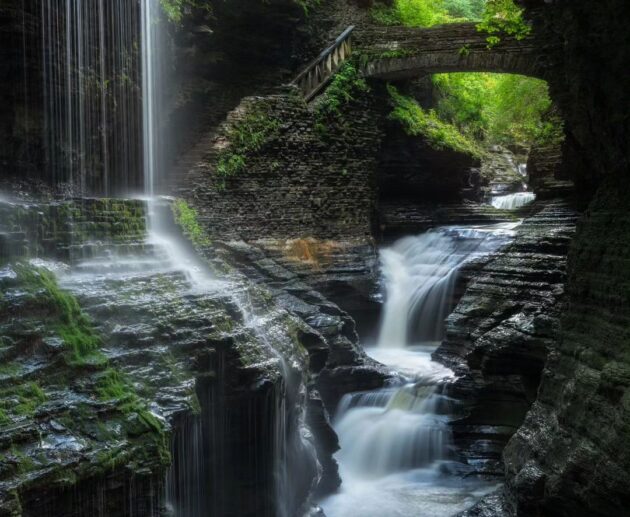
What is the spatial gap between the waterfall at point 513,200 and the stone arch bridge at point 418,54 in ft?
18.1

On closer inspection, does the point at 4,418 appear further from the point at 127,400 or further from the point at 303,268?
the point at 303,268

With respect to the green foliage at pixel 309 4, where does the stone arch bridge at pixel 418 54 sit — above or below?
below

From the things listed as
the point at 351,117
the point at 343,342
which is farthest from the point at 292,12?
the point at 343,342

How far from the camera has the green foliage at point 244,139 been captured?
1300 cm

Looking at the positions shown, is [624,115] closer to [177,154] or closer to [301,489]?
[301,489]

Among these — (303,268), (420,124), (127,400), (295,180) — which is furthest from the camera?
(420,124)

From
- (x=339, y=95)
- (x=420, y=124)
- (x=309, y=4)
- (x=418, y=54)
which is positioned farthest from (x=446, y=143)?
(x=309, y=4)

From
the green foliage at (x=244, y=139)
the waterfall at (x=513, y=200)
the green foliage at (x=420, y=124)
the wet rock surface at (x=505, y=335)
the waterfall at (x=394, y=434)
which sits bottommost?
the waterfall at (x=394, y=434)

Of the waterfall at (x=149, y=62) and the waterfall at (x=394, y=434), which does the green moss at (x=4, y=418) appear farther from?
the waterfall at (x=149, y=62)

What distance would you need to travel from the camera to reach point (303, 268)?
1330cm

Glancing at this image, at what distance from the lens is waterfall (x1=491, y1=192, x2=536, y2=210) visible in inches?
731

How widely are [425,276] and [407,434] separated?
5689 millimetres

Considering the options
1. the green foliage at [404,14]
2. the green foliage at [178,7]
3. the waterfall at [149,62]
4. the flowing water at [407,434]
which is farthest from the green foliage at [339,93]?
the flowing water at [407,434]

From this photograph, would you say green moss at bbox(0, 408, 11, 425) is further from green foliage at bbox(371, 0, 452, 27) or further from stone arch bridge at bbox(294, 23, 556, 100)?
green foliage at bbox(371, 0, 452, 27)
